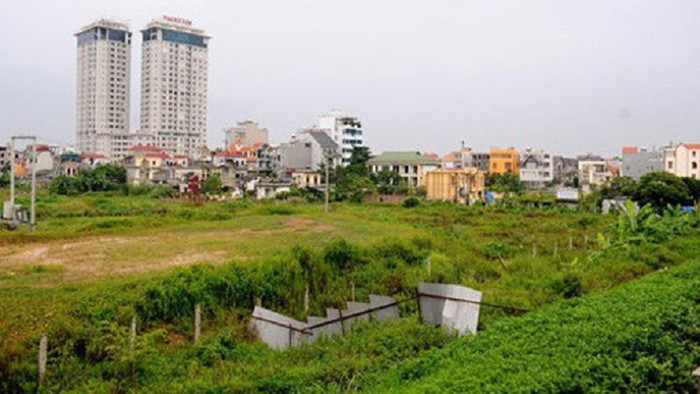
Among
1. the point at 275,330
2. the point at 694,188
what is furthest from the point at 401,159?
the point at 275,330

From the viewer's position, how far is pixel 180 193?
60.4 metres

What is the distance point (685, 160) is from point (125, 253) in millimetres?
62532

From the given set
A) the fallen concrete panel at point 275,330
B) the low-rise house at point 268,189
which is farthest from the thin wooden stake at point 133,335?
the low-rise house at point 268,189

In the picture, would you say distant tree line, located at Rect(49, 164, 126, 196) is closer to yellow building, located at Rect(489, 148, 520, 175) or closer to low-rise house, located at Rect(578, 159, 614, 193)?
yellow building, located at Rect(489, 148, 520, 175)

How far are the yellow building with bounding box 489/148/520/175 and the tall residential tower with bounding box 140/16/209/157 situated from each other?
55414mm

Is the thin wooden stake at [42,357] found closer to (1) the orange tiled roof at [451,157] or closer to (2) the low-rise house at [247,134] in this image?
(1) the orange tiled roof at [451,157]

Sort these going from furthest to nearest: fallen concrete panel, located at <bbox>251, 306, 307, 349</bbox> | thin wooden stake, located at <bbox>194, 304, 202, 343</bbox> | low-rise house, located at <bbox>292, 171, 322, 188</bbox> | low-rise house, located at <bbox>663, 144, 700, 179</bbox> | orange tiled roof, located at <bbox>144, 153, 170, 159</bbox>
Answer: orange tiled roof, located at <bbox>144, 153, 170, 159</bbox> → low-rise house, located at <bbox>292, 171, 322, 188</bbox> → low-rise house, located at <bbox>663, 144, 700, 179</bbox> → fallen concrete panel, located at <bbox>251, 306, 307, 349</bbox> → thin wooden stake, located at <bbox>194, 304, 202, 343</bbox>

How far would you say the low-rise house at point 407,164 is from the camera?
76.2 metres

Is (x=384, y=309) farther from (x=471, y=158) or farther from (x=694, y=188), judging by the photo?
(x=471, y=158)

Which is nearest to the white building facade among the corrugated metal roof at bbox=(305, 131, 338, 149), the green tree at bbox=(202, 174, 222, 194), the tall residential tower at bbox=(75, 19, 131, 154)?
the corrugated metal roof at bbox=(305, 131, 338, 149)

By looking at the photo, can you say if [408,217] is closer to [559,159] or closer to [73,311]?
[73,311]

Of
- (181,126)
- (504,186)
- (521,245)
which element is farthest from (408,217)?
(181,126)

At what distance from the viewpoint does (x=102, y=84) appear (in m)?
121

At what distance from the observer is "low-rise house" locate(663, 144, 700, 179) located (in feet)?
216
